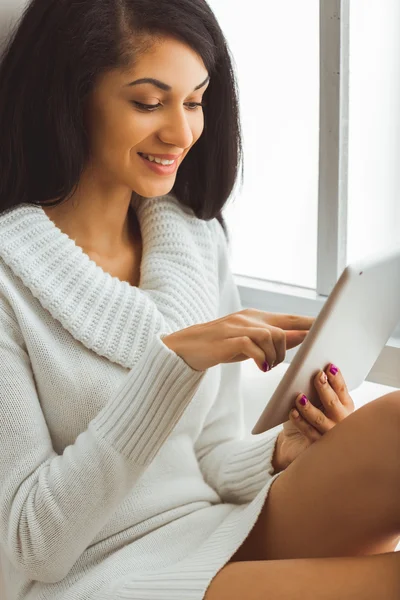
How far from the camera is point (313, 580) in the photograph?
955 millimetres

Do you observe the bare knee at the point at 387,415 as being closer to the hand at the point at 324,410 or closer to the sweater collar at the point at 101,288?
the hand at the point at 324,410

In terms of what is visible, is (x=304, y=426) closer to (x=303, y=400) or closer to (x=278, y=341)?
(x=303, y=400)

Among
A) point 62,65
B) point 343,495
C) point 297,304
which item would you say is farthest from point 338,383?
point 297,304

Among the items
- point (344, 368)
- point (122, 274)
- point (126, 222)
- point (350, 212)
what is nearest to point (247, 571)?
point (344, 368)

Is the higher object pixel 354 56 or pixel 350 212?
pixel 354 56

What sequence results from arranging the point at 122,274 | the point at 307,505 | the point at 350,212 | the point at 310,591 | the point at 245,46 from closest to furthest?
the point at 310,591, the point at 307,505, the point at 122,274, the point at 350,212, the point at 245,46

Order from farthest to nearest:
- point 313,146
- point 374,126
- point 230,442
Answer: point 313,146
point 374,126
point 230,442

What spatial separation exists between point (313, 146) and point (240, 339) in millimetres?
888

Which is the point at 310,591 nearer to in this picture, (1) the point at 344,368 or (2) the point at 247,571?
(2) the point at 247,571

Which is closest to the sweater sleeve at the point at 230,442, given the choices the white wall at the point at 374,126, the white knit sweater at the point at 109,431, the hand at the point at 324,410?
the white knit sweater at the point at 109,431

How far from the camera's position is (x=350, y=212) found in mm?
1657

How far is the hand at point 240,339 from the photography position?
3.14 ft

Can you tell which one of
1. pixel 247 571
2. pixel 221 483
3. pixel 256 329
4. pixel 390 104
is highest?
pixel 390 104

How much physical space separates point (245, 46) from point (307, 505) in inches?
43.0
